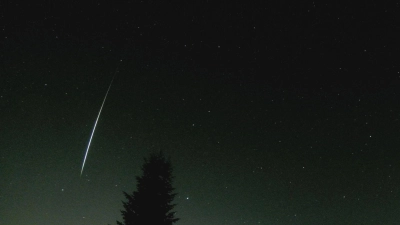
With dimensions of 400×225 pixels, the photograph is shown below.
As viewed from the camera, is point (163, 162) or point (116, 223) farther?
point (163, 162)

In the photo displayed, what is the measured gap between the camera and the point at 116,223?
45.3 ft

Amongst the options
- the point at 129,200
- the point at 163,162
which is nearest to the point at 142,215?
the point at 129,200

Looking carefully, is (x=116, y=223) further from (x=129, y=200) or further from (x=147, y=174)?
(x=147, y=174)

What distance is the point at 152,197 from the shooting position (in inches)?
552

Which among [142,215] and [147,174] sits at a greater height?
[147,174]

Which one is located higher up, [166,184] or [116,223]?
[166,184]

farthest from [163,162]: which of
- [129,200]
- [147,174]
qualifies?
[129,200]

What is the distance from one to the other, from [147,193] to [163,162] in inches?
48.8

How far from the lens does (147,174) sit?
14.5m

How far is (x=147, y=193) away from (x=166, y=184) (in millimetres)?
725

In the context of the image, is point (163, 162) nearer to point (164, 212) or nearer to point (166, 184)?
point (166, 184)

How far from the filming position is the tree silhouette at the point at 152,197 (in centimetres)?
1373

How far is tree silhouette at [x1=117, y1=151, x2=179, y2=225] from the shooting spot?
45.0 ft

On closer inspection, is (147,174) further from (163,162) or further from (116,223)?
(116,223)
